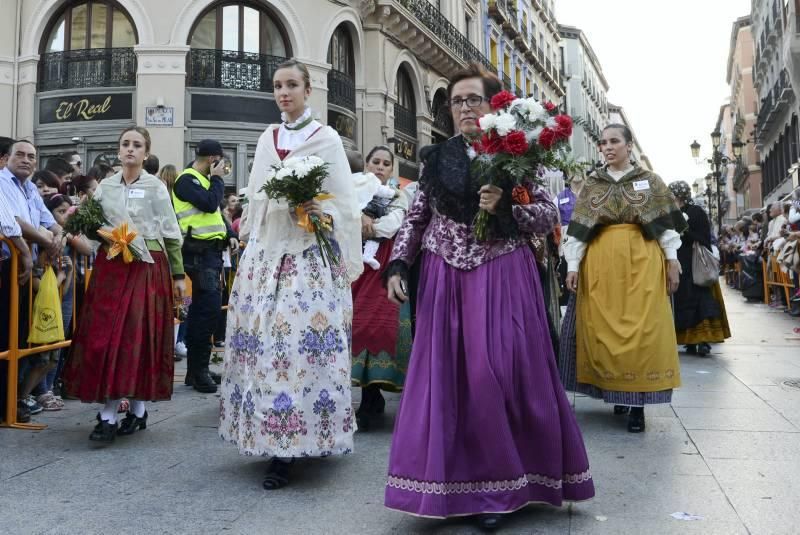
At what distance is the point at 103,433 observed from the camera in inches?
169

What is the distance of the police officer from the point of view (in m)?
6.12

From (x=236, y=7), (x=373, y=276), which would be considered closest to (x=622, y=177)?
(x=373, y=276)

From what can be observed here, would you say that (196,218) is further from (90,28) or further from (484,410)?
(90,28)

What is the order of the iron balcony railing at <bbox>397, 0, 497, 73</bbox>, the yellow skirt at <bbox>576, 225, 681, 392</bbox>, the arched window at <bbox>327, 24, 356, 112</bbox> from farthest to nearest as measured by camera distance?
the iron balcony railing at <bbox>397, 0, 497, 73</bbox>, the arched window at <bbox>327, 24, 356, 112</bbox>, the yellow skirt at <bbox>576, 225, 681, 392</bbox>

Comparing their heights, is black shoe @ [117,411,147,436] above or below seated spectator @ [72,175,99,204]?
below

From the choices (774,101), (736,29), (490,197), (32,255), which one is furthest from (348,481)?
(736,29)

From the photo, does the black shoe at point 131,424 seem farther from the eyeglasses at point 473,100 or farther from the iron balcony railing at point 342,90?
the iron balcony railing at point 342,90

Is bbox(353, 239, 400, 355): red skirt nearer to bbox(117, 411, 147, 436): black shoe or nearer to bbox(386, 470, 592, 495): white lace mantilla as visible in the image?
bbox(117, 411, 147, 436): black shoe

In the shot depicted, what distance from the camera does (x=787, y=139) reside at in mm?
32906

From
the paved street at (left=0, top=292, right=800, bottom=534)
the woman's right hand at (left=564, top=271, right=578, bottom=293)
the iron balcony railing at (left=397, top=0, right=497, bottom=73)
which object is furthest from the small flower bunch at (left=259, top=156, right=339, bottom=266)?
the iron balcony railing at (left=397, top=0, right=497, bottom=73)

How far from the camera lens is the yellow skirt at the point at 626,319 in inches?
183

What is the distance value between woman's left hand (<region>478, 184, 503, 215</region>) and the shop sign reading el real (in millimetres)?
17641

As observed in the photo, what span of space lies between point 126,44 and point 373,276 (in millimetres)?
16845

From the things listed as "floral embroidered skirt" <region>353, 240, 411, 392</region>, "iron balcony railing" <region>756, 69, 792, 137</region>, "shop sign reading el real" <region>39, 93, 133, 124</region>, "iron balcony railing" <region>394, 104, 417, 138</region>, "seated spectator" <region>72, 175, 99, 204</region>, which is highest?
"iron balcony railing" <region>756, 69, 792, 137</region>
